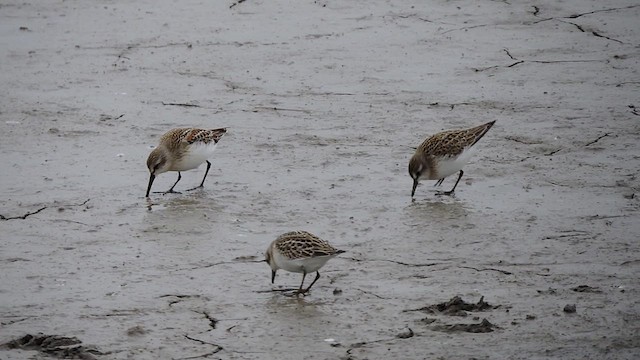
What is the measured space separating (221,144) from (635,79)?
5.56 m

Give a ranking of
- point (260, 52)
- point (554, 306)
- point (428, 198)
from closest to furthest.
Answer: point (554, 306), point (428, 198), point (260, 52)

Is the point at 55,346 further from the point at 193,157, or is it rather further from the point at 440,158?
the point at 440,158

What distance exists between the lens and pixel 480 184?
10.8m

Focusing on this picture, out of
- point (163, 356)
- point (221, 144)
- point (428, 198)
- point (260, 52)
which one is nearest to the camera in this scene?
point (163, 356)

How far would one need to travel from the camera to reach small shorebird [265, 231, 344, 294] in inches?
315

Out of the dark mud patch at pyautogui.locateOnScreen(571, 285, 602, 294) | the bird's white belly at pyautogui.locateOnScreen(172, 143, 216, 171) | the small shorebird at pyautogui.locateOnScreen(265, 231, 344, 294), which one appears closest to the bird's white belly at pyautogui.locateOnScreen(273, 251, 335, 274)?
the small shorebird at pyautogui.locateOnScreen(265, 231, 344, 294)

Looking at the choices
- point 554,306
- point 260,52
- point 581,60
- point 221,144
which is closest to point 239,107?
point 221,144

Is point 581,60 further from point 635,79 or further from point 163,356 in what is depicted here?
point 163,356

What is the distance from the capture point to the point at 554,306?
25.9 feet

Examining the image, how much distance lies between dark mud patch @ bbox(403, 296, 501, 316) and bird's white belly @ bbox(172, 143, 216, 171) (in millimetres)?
3538

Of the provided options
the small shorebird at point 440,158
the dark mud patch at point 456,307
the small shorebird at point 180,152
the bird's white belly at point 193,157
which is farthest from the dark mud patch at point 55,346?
the small shorebird at point 440,158

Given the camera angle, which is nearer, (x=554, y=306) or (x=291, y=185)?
(x=554, y=306)

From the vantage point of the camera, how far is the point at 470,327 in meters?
7.50

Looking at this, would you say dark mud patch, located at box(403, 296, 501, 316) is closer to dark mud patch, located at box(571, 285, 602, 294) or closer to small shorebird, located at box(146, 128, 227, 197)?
dark mud patch, located at box(571, 285, 602, 294)
